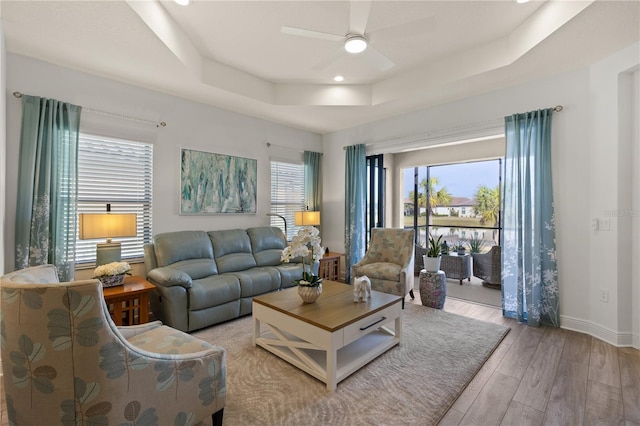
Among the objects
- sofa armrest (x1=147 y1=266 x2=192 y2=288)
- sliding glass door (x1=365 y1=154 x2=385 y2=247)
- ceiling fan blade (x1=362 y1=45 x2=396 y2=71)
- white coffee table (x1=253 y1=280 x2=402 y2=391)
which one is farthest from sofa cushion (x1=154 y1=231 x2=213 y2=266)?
ceiling fan blade (x1=362 y1=45 x2=396 y2=71)

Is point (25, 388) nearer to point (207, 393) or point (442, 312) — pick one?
point (207, 393)

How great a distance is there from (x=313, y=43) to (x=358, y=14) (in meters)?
0.94

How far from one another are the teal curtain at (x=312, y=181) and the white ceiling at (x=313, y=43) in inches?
58.1

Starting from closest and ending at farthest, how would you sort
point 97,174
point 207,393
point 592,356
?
point 207,393 < point 592,356 < point 97,174

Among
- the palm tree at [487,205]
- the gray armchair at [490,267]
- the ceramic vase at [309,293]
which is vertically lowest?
the gray armchair at [490,267]

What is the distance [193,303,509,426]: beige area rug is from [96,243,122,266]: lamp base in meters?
1.19

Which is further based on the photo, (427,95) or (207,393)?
(427,95)

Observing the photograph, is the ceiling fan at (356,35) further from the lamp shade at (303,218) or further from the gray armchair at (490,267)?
the gray armchair at (490,267)

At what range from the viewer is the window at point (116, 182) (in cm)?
313

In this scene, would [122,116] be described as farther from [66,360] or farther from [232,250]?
[66,360]

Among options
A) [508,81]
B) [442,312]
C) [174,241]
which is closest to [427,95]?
[508,81]

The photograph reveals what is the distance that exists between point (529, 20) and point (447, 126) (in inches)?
59.7

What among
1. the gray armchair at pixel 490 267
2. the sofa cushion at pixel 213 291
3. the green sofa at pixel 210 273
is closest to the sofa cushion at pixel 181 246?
the green sofa at pixel 210 273

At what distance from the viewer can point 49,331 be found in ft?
3.70
